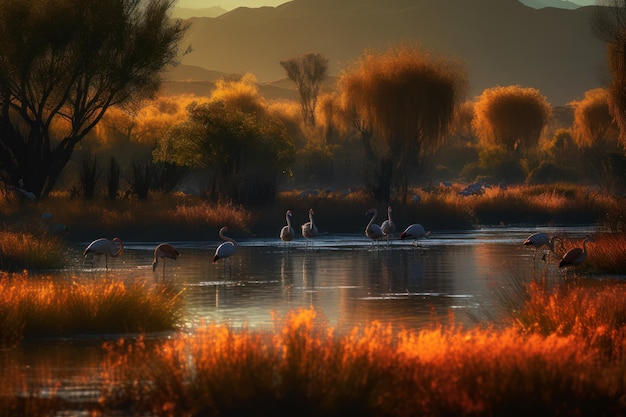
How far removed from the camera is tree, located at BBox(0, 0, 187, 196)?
1593 inches

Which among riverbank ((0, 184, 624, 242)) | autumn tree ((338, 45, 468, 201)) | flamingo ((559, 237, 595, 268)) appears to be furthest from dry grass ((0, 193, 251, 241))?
autumn tree ((338, 45, 468, 201))

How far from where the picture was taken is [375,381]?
10609 millimetres

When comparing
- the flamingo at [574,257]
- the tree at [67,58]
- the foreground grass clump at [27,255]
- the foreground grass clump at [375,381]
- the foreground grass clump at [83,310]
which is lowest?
the foreground grass clump at [375,381]

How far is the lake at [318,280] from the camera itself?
14953 mm

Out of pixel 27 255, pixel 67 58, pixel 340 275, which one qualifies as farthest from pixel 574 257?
pixel 67 58

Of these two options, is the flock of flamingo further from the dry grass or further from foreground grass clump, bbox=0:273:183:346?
foreground grass clump, bbox=0:273:183:346

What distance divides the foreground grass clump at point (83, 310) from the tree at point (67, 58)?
24.7 metres

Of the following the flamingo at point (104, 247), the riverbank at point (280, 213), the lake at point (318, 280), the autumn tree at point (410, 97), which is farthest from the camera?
the autumn tree at point (410, 97)

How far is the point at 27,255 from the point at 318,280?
6.73 meters

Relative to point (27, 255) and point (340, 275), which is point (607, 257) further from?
point (27, 255)

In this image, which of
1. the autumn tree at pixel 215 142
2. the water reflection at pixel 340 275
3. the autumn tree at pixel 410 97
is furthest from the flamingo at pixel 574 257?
the autumn tree at pixel 410 97

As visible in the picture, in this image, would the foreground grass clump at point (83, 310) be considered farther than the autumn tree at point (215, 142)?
No

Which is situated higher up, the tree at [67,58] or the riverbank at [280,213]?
the tree at [67,58]

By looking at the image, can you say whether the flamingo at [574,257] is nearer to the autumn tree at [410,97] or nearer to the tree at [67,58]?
the tree at [67,58]
